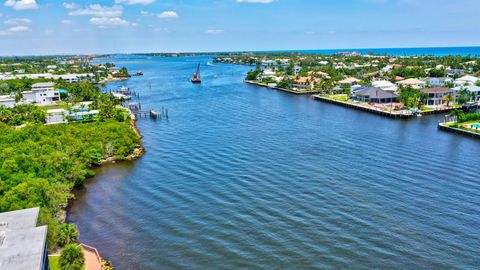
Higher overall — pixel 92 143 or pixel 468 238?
pixel 92 143

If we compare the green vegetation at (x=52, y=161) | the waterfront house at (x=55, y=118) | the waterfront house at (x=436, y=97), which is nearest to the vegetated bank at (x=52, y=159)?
the green vegetation at (x=52, y=161)

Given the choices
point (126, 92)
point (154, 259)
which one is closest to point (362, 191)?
point (154, 259)

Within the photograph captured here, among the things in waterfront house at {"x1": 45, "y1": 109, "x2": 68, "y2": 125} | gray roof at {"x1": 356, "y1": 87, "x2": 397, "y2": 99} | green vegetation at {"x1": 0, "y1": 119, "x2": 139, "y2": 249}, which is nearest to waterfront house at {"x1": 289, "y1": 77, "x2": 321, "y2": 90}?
gray roof at {"x1": 356, "y1": 87, "x2": 397, "y2": 99}

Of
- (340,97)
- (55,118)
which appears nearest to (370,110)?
(340,97)

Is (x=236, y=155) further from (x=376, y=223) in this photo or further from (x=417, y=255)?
(x=417, y=255)

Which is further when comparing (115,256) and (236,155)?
(236,155)

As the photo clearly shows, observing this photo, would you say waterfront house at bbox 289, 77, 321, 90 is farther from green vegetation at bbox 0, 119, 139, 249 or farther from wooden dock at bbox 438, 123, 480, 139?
green vegetation at bbox 0, 119, 139, 249

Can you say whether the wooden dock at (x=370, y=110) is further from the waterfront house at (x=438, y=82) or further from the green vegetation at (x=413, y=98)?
the waterfront house at (x=438, y=82)
